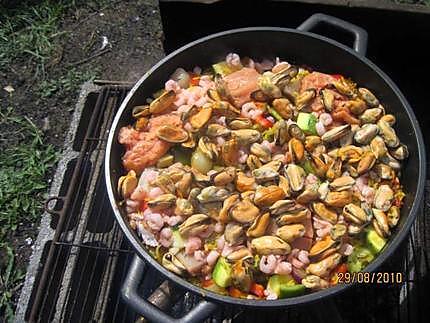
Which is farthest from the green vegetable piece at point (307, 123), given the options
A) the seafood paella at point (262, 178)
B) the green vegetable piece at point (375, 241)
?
the green vegetable piece at point (375, 241)

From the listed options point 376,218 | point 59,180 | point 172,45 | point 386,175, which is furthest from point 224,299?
point 172,45

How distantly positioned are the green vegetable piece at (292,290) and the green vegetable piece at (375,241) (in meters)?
0.26

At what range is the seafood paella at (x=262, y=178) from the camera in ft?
5.17

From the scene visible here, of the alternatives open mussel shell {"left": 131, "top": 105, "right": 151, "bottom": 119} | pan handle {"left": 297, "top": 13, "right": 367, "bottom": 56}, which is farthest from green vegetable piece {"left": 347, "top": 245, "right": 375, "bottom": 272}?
open mussel shell {"left": 131, "top": 105, "right": 151, "bottom": 119}

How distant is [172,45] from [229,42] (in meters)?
0.82

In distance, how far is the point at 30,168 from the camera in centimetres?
283

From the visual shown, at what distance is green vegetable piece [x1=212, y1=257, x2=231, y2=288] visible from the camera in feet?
5.09

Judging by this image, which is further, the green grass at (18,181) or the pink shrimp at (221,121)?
the green grass at (18,181)

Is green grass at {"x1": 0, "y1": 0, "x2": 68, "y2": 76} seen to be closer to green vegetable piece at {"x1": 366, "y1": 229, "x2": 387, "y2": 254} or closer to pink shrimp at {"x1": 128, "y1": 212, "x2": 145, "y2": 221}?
pink shrimp at {"x1": 128, "y1": 212, "x2": 145, "y2": 221}

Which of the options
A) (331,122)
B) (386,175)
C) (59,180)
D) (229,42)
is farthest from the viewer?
(59,180)

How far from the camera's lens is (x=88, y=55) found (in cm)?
321

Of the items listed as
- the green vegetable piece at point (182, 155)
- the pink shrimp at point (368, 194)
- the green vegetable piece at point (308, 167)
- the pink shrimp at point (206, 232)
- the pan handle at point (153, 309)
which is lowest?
the pan handle at point (153, 309)

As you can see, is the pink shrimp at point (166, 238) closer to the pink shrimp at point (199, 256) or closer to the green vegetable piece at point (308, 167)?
the pink shrimp at point (199, 256)

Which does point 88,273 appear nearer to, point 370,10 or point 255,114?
point 255,114
